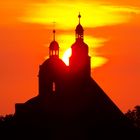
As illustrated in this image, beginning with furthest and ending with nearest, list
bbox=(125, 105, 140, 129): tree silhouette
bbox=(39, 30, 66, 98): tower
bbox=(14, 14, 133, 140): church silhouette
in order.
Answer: bbox=(125, 105, 140, 129): tree silhouette → bbox=(39, 30, 66, 98): tower → bbox=(14, 14, 133, 140): church silhouette

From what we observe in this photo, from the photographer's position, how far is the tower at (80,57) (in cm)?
9796

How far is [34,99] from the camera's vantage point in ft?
319

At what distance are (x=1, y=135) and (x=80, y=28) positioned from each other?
1299 centimetres

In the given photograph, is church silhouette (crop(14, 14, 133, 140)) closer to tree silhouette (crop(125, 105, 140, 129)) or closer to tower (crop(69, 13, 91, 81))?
tower (crop(69, 13, 91, 81))

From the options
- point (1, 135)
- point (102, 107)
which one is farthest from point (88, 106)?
point (1, 135)

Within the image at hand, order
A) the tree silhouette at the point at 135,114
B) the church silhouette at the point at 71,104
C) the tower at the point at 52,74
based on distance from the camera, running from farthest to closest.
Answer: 1. the tree silhouette at the point at 135,114
2. the tower at the point at 52,74
3. the church silhouette at the point at 71,104

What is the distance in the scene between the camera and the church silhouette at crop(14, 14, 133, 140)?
3640 inches

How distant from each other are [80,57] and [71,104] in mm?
6817

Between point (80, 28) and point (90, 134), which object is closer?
point (90, 134)

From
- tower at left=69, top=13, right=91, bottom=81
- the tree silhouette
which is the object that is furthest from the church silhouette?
the tree silhouette

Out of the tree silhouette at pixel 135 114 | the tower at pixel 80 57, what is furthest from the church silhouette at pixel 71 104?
the tree silhouette at pixel 135 114

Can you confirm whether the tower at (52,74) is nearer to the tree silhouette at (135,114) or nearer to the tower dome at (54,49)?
the tower dome at (54,49)

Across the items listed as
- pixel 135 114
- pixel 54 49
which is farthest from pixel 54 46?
pixel 135 114

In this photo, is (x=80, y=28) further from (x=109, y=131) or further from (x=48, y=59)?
(x=109, y=131)
